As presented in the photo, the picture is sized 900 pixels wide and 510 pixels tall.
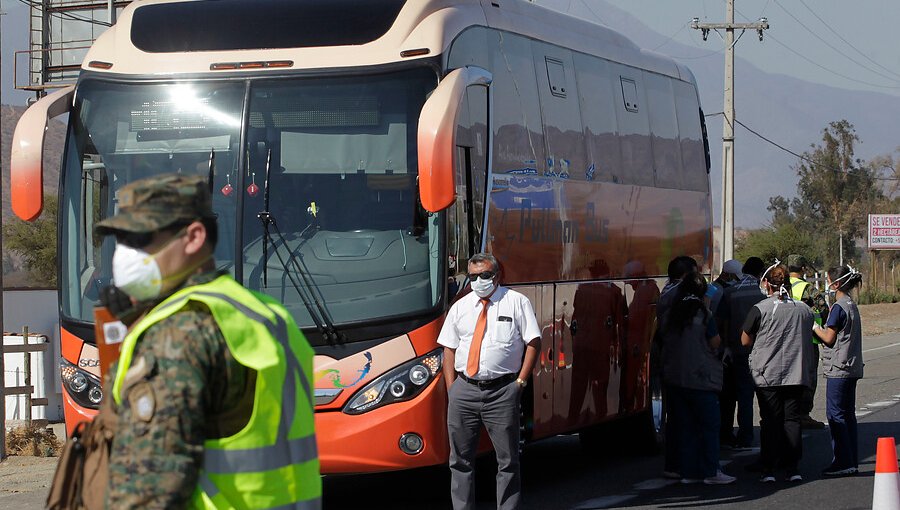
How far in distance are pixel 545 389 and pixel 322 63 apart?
10.5ft

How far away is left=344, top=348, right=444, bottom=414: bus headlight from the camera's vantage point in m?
9.63

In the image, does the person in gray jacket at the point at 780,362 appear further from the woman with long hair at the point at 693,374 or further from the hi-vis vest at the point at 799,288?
the hi-vis vest at the point at 799,288

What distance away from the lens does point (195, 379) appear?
11.3ft

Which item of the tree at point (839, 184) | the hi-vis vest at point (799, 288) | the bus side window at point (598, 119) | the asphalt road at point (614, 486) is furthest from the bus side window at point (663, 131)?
the tree at point (839, 184)

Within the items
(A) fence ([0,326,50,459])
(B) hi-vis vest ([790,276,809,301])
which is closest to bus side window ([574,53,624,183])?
(B) hi-vis vest ([790,276,809,301])

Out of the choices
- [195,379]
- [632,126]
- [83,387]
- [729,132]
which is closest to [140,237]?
[195,379]

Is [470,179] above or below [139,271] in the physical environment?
above

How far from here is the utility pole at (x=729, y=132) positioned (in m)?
40.9

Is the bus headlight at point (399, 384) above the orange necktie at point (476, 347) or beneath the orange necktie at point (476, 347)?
beneath

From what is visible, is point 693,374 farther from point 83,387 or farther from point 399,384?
point 83,387

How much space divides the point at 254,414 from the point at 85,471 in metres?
0.47

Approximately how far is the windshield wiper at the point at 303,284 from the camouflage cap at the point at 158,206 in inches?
234

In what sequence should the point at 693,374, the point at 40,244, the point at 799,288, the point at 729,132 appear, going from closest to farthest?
the point at 693,374 < the point at 799,288 < the point at 729,132 < the point at 40,244

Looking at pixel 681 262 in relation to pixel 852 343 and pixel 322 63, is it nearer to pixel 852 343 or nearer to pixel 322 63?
pixel 852 343
